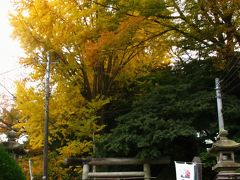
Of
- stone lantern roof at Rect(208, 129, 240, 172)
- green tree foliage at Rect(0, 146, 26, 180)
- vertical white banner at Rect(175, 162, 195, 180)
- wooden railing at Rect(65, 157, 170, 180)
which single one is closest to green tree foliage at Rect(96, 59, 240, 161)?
wooden railing at Rect(65, 157, 170, 180)

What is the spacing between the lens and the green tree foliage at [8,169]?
286 inches

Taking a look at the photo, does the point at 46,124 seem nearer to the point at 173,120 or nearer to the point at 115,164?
the point at 115,164

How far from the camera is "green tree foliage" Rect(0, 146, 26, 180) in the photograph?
726 cm

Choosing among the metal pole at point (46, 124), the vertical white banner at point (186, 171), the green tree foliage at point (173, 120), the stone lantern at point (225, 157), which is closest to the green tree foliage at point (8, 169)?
the vertical white banner at point (186, 171)

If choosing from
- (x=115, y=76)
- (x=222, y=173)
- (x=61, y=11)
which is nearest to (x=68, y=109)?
(x=115, y=76)

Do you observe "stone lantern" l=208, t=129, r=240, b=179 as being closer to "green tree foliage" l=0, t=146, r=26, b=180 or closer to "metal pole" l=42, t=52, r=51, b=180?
"green tree foliage" l=0, t=146, r=26, b=180

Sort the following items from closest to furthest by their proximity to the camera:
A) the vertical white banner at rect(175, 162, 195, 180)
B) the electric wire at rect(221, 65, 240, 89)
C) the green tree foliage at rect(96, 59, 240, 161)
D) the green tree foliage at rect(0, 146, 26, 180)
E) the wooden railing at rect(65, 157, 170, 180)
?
the green tree foliage at rect(0, 146, 26, 180)
the vertical white banner at rect(175, 162, 195, 180)
the green tree foliage at rect(96, 59, 240, 161)
the wooden railing at rect(65, 157, 170, 180)
the electric wire at rect(221, 65, 240, 89)

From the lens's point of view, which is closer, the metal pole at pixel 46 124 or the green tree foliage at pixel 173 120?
the green tree foliage at pixel 173 120

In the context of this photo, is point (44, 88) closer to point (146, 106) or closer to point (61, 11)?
point (61, 11)

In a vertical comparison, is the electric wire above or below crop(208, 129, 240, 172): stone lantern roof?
above

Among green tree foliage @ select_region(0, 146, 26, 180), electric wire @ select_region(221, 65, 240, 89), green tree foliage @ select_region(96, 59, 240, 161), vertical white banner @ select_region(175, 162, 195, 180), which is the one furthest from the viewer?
electric wire @ select_region(221, 65, 240, 89)

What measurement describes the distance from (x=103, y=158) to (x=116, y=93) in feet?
12.3

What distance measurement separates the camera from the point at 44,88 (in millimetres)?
15938

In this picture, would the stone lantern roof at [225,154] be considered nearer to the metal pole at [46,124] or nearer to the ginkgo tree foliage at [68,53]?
the ginkgo tree foliage at [68,53]
